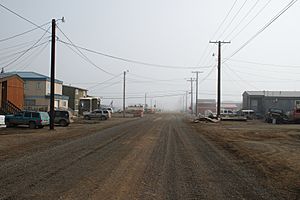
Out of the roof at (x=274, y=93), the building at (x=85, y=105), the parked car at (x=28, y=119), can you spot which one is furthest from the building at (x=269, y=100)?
the parked car at (x=28, y=119)

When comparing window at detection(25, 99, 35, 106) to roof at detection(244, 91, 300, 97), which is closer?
window at detection(25, 99, 35, 106)

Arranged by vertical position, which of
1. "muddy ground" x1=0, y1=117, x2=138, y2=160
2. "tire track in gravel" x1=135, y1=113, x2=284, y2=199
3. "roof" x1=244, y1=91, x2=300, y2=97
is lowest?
"muddy ground" x1=0, y1=117, x2=138, y2=160

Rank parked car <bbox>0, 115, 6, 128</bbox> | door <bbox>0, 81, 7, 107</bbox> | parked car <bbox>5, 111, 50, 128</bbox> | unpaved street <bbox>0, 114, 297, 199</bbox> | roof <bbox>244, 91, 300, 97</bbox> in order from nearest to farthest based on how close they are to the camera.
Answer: unpaved street <bbox>0, 114, 297, 199</bbox> → parked car <bbox>0, 115, 6, 128</bbox> → parked car <bbox>5, 111, 50, 128</bbox> → door <bbox>0, 81, 7, 107</bbox> → roof <bbox>244, 91, 300, 97</bbox>

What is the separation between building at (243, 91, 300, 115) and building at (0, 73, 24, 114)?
56123 mm

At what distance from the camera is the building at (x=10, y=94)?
48.2 meters

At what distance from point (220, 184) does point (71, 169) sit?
4.73 meters

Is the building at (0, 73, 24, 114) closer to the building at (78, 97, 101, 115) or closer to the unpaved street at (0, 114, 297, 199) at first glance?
the building at (78, 97, 101, 115)

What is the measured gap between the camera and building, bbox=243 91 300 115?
90875mm

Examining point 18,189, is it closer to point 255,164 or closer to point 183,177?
point 183,177

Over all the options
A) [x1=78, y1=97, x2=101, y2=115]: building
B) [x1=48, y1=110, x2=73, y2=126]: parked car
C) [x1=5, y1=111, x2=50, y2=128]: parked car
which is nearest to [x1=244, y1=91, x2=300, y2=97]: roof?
[x1=78, y1=97, x2=101, y2=115]: building

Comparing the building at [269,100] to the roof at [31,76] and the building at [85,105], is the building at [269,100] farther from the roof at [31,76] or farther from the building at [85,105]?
the roof at [31,76]

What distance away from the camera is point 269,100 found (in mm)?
90875

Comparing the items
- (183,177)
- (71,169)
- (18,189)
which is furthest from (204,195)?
(71,169)

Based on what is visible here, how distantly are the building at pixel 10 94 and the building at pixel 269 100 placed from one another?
56.1 m
